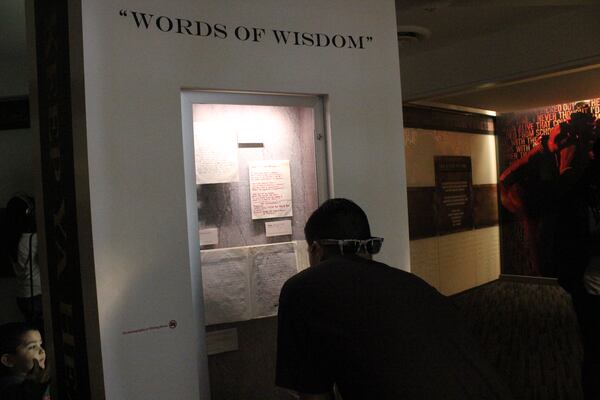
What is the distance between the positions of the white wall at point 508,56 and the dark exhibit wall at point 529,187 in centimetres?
230

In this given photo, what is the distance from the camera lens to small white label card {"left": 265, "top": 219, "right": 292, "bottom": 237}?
2.51m

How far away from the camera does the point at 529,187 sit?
7.09 metres

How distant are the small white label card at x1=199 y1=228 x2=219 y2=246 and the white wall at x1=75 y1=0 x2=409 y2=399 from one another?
0.08 m

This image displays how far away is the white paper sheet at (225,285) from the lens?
2344mm

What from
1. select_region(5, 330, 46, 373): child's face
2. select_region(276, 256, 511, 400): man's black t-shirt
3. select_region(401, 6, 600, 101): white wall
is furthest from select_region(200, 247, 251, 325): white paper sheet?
select_region(401, 6, 600, 101): white wall

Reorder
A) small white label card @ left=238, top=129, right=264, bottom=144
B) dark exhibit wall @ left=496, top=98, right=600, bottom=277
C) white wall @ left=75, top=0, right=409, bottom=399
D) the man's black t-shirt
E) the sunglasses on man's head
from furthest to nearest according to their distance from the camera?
dark exhibit wall @ left=496, top=98, right=600, bottom=277
small white label card @ left=238, top=129, right=264, bottom=144
white wall @ left=75, top=0, right=409, bottom=399
the sunglasses on man's head
the man's black t-shirt

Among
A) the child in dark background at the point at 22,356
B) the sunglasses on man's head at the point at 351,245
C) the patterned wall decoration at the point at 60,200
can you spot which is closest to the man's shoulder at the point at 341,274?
the sunglasses on man's head at the point at 351,245

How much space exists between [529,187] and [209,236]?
19.4 ft

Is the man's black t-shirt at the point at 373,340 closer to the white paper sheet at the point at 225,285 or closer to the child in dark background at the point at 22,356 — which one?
the white paper sheet at the point at 225,285

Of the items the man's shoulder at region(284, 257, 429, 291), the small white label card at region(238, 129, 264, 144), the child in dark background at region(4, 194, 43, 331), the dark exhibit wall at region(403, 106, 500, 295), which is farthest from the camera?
the dark exhibit wall at region(403, 106, 500, 295)

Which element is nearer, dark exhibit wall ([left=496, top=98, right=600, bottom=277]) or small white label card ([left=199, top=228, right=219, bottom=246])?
small white label card ([left=199, top=228, right=219, bottom=246])

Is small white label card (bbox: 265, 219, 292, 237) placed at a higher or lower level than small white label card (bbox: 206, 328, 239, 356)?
higher

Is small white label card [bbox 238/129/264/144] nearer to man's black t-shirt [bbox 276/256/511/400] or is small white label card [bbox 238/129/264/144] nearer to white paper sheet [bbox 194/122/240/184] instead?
white paper sheet [bbox 194/122/240/184]

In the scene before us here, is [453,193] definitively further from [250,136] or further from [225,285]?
[225,285]
